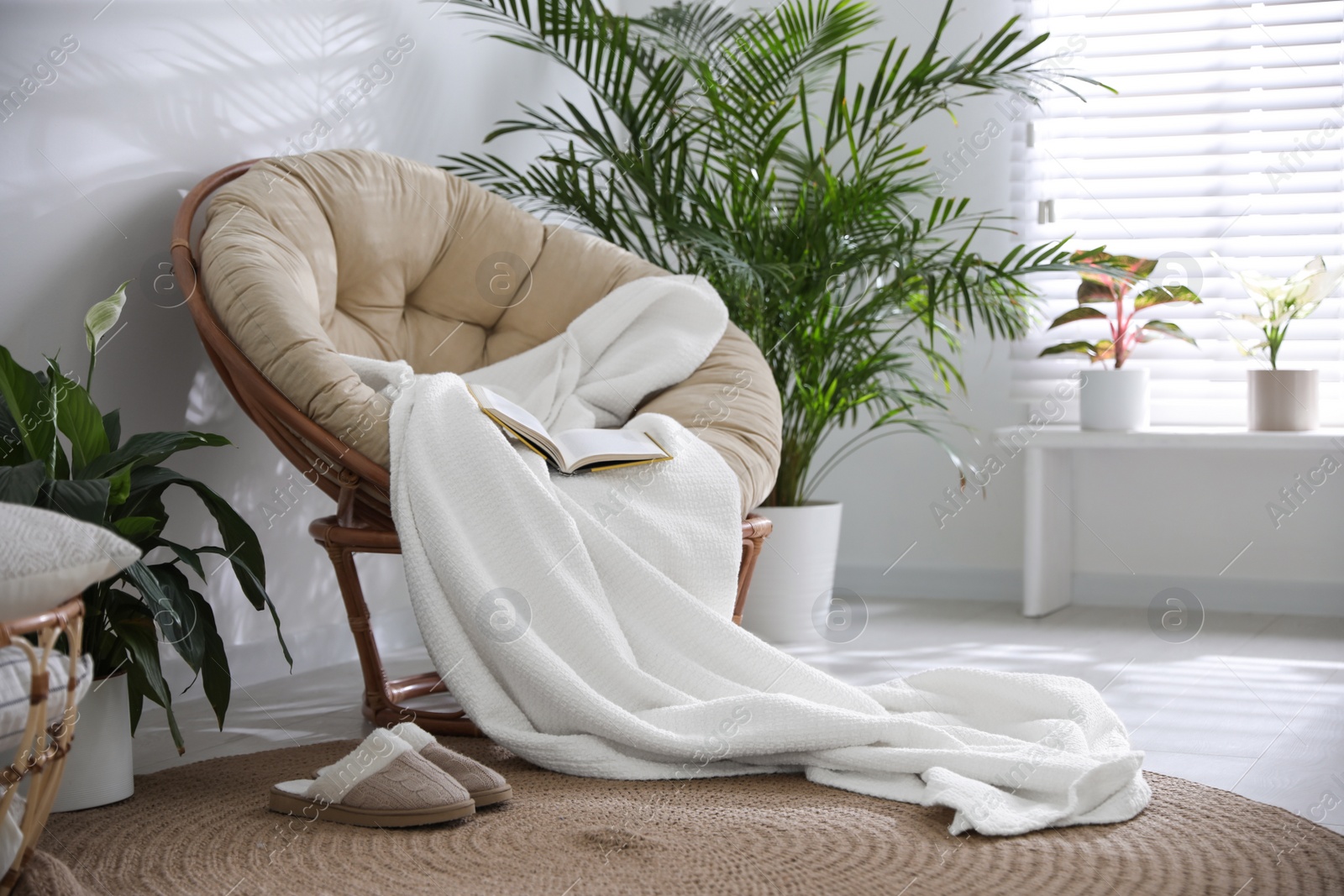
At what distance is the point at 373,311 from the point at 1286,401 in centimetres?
201

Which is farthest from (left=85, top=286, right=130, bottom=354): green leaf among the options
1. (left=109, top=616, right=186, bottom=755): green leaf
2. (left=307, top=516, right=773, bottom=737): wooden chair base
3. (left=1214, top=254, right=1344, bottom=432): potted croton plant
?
(left=1214, top=254, right=1344, bottom=432): potted croton plant

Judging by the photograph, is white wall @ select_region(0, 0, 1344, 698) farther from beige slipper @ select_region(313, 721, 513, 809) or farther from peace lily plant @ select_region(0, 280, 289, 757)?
beige slipper @ select_region(313, 721, 513, 809)

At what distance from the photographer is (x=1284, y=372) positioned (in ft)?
8.79

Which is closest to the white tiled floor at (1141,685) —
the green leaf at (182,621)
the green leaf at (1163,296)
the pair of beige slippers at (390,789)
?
the green leaf at (182,621)

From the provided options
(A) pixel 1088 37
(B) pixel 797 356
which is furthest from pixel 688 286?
(A) pixel 1088 37

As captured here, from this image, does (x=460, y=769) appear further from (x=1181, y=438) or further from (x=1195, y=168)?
(x=1195, y=168)

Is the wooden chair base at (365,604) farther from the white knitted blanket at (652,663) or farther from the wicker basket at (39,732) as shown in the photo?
the wicker basket at (39,732)

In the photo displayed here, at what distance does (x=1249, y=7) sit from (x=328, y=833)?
9.16ft

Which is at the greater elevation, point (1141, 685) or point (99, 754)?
point (99, 754)

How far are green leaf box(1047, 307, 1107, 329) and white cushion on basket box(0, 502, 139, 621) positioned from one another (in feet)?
7.92

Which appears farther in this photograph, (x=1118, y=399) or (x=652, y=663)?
(x=1118, y=399)

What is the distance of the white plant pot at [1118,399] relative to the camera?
281 cm

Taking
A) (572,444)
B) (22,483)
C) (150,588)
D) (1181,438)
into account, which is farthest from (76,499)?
(1181,438)

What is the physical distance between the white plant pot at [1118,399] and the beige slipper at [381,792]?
2006 millimetres
